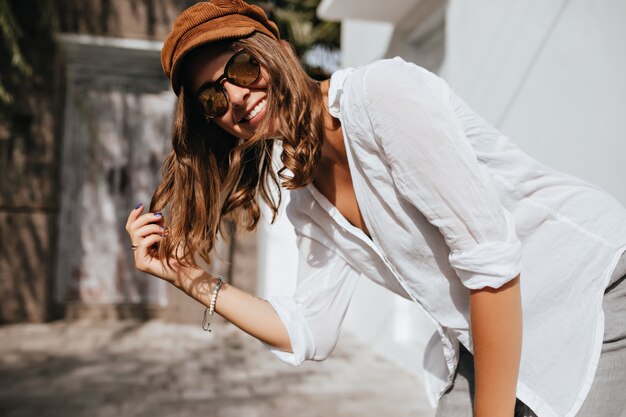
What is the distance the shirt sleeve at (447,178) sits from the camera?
1087 mm

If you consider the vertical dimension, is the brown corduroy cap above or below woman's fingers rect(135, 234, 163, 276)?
above

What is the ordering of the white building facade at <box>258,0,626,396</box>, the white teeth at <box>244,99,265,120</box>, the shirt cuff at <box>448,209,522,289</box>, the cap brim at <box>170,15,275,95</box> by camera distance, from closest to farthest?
1. the shirt cuff at <box>448,209,522,289</box>
2. the cap brim at <box>170,15,275,95</box>
3. the white teeth at <box>244,99,265,120</box>
4. the white building facade at <box>258,0,626,396</box>

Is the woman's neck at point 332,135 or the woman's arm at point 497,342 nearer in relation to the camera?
the woman's arm at point 497,342

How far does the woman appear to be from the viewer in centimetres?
111

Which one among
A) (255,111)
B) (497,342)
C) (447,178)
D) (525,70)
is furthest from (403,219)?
(525,70)

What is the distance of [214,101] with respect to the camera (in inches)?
56.8

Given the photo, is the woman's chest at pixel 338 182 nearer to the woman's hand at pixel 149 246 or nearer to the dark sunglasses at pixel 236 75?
the dark sunglasses at pixel 236 75

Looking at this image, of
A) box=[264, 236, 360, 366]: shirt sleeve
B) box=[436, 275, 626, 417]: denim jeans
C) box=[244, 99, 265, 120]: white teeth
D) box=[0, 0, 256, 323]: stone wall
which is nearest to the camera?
box=[436, 275, 626, 417]: denim jeans

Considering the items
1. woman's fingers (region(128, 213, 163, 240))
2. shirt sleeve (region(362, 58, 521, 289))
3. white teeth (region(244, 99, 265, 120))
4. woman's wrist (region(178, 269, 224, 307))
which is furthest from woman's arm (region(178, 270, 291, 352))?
shirt sleeve (region(362, 58, 521, 289))

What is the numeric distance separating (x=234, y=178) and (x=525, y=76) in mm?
2061

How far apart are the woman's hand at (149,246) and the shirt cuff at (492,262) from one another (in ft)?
2.36

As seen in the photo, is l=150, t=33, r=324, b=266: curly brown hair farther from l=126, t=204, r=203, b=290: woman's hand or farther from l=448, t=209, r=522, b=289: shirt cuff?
l=448, t=209, r=522, b=289: shirt cuff

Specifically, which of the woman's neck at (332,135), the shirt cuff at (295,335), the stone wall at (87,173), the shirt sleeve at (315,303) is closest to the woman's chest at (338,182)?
the woman's neck at (332,135)

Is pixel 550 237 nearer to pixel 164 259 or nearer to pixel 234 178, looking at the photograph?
pixel 234 178
